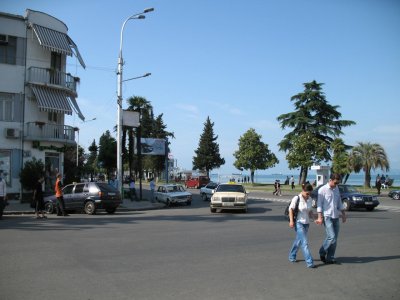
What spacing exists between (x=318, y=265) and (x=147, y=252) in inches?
155

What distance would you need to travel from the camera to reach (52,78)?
29266mm

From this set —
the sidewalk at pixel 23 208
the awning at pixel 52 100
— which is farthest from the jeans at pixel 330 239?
the awning at pixel 52 100

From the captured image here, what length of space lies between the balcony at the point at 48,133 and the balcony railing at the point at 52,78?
2.75m

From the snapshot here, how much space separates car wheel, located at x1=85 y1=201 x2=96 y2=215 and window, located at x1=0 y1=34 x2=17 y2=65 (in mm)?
Answer: 11665

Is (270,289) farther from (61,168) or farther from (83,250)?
(61,168)

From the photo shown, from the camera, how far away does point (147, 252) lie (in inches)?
406

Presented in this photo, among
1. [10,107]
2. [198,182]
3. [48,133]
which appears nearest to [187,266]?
[10,107]

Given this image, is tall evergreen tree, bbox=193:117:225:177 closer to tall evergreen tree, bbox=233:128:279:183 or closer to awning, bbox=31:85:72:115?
tall evergreen tree, bbox=233:128:279:183

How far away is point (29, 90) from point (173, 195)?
1171 cm

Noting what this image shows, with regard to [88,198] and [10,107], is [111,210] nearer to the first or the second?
[88,198]

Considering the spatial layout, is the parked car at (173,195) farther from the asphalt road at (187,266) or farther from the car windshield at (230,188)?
the asphalt road at (187,266)

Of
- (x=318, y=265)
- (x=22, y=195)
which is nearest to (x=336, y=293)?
(x=318, y=265)

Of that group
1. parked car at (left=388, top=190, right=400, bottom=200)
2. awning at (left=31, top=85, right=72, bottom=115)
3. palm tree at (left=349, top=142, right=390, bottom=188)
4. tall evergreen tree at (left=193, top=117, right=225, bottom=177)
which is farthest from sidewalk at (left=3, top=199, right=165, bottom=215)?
tall evergreen tree at (left=193, top=117, right=225, bottom=177)

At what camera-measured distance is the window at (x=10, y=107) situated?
2723 centimetres
